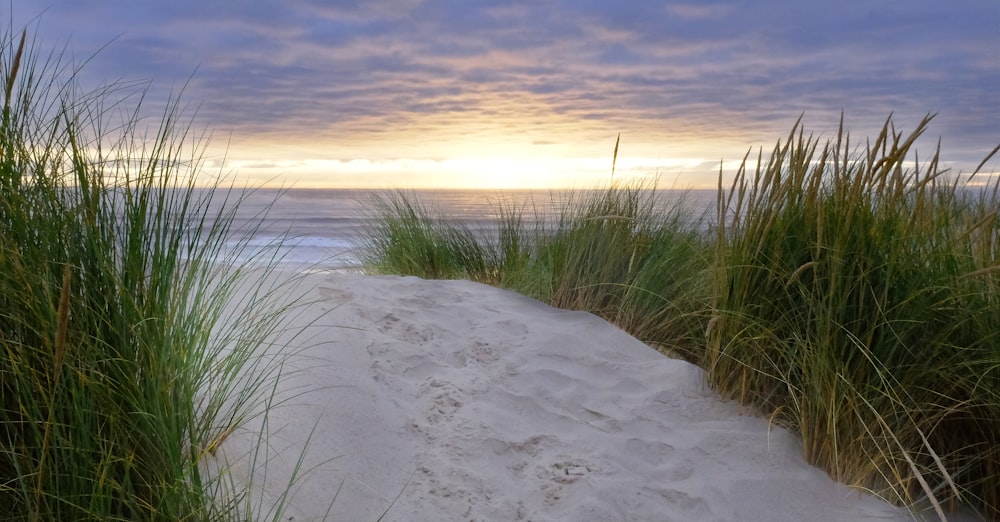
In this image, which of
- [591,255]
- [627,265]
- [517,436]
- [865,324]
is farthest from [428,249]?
[865,324]

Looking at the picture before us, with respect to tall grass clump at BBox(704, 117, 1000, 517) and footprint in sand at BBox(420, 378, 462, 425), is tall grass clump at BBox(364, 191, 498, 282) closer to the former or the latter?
footprint in sand at BBox(420, 378, 462, 425)

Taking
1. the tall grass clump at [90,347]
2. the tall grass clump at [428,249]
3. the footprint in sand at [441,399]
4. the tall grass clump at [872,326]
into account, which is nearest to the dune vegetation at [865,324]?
the tall grass clump at [872,326]

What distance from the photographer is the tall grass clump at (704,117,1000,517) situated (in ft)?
7.96

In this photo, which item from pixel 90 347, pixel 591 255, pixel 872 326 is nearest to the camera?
pixel 90 347

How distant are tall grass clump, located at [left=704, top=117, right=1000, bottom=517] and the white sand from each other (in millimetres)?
219

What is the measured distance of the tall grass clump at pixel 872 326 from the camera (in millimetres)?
2426

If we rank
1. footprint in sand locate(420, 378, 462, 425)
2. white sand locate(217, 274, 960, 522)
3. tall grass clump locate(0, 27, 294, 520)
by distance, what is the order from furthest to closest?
1. footprint in sand locate(420, 378, 462, 425)
2. white sand locate(217, 274, 960, 522)
3. tall grass clump locate(0, 27, 294, 520)

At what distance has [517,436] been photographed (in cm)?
269

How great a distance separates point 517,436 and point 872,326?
1349 mm

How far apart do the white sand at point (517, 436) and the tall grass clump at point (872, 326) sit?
0.72 ft

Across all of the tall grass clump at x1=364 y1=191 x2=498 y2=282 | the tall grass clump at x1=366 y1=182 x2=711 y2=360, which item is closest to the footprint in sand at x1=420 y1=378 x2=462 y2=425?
the tall grass clump at x1=366 y1=182 x2=711 y2=360

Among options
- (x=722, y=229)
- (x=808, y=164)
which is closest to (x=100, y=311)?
(x=722, y=229)

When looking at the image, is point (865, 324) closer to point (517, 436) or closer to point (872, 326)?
point (872, 326)

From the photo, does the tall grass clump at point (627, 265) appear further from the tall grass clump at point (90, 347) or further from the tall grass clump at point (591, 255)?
the tall grass clump at point (90, 347)
